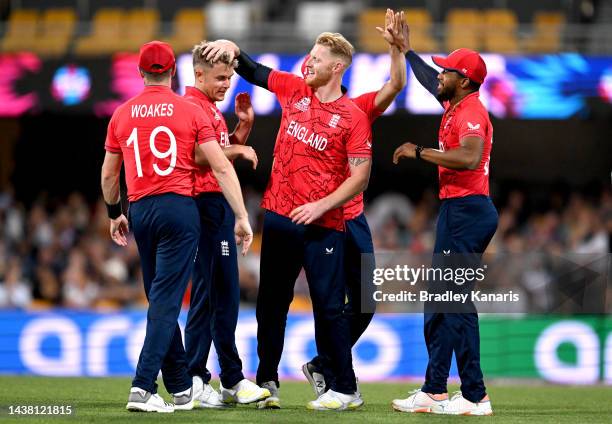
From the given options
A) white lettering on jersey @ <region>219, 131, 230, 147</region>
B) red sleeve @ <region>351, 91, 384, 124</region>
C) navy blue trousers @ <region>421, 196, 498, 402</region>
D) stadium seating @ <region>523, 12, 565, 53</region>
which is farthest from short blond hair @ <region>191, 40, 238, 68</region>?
stadium seating @ <region>523, 12, 565, 53</region>

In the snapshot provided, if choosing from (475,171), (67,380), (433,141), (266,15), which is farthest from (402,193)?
(475,171)

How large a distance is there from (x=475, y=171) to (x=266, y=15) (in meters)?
12.5

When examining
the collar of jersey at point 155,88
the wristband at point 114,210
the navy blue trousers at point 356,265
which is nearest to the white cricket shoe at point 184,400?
the wristband at point 114,210

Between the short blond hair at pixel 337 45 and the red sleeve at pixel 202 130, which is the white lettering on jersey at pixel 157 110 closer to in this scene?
the red sleeve at pixel 202 130

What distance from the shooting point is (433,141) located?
1836 centimetres

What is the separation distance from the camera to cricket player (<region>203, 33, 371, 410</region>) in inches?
285

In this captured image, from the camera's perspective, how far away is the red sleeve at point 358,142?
7.25m

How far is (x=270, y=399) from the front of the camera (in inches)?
293

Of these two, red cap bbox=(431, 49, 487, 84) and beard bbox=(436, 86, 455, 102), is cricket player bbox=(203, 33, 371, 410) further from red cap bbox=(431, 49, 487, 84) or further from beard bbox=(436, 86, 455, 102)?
red cap bbox=(431, 49, 487, 84)

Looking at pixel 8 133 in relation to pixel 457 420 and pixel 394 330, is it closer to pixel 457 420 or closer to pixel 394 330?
pixel 394 330

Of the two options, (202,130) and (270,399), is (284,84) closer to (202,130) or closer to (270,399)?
(202,130)

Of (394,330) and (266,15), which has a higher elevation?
(266,15)

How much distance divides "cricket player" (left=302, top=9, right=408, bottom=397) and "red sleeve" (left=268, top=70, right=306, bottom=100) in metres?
0.43

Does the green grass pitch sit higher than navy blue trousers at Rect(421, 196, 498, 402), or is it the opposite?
navy blue trousers at Rect(421, 196, 498, 402)
